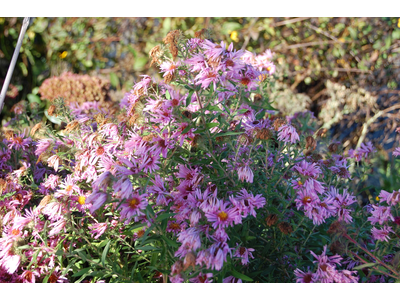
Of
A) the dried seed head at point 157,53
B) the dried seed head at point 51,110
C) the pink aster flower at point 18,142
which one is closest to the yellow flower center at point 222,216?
the dried seed head at point 157,53

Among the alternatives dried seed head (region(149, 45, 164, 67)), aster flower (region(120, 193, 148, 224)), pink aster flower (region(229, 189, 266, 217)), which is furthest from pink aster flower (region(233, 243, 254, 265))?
dried seed head (region(149, 45, 164, 67))

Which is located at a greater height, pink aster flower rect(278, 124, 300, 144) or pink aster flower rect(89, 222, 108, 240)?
pink aster flower rect(278, 124, 300, 144)

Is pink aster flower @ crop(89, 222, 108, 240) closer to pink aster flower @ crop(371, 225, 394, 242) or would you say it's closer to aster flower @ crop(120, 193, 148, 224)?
aster flower @ crop(120, 193, 148, 224)

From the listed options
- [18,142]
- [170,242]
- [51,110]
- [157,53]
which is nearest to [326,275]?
[170,242]

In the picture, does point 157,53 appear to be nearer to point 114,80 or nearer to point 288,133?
point 288,133

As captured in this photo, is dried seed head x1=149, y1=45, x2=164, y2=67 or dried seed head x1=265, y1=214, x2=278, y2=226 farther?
dried seed head x1=149, y1=45, x2=164, y2=67

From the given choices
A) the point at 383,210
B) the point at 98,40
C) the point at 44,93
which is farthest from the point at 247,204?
the point at 98,40

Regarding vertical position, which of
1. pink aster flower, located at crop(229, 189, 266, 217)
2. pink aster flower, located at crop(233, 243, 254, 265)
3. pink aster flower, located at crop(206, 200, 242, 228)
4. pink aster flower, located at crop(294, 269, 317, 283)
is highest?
pink aster flower, located at crop(206, 200, 242, 228)

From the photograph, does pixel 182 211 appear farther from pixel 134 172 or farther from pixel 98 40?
pixel 98 40

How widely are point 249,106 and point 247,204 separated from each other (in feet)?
1.51

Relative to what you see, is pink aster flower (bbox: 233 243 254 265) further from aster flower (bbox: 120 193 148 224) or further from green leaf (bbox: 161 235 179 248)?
aster flower (bbox: 120 193 148 224)

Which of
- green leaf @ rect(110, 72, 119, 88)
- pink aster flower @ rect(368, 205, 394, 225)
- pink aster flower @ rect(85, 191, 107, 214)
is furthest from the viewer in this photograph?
green leaf @ rect(110, 72, 119, 88)

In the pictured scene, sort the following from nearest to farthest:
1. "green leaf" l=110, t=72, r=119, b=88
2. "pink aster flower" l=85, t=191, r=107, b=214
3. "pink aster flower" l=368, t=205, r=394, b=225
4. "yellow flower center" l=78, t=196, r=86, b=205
Result: 1. "pink aster flower" l=85, t=191, r=107, b=214
2. "pink aster flower" l=368, t=205, r=394, b=225
3. "yellow flower center" l=78, t=196, r=86, b=205
4. "green leaf" l=110, t=72, r=119, b=88
